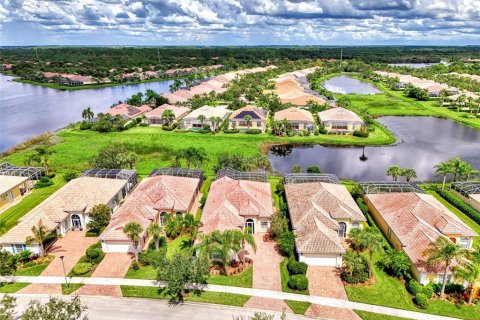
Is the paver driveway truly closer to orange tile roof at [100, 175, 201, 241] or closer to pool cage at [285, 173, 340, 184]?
orange tile roof at [100, 175, 201, 241]

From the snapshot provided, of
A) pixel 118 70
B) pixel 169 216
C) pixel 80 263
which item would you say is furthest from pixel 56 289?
pixel 118 70

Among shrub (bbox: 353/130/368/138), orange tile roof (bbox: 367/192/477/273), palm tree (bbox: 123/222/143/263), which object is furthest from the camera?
shrub (bbox: 353/130/368/138)

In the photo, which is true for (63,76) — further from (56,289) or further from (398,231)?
(398,231)

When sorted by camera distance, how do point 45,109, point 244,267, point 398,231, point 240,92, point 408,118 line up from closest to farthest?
point 244,267
point 398,231
point 408,118
point 45,109
point 240,92

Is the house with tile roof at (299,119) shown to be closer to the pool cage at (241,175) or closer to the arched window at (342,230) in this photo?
the pool cage at (241,175)

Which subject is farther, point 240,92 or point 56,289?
point 240,92

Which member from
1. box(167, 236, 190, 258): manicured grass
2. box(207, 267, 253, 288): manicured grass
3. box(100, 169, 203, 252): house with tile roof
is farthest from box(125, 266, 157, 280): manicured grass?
box(207, 267, 253, 288): manicured grass
